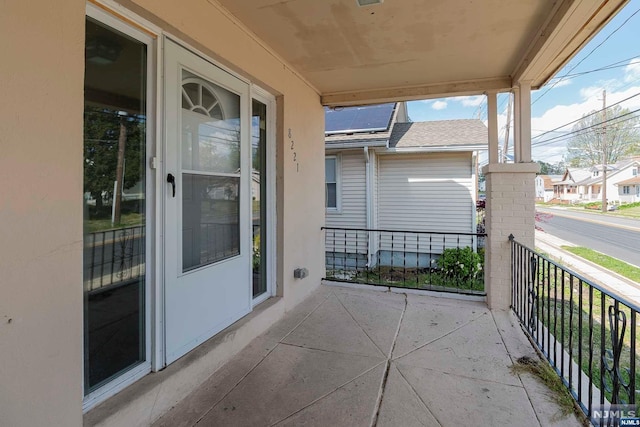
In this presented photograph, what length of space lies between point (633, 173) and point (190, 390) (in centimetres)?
3631

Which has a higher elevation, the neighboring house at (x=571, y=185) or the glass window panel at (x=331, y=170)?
the neighboring house at (x=571, y=185)

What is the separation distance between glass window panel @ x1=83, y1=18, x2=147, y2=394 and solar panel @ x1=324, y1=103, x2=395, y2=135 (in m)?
4.77

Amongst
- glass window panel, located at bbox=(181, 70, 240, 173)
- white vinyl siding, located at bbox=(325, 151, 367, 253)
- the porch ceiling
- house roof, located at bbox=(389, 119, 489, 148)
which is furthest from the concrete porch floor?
house roof, located at bbox=(389, 119, 489, 148)

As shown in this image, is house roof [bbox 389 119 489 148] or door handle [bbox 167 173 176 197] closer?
door handle [bbox 167 173 176 197]

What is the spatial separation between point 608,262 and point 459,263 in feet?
14.4

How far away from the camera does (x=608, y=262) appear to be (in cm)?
731

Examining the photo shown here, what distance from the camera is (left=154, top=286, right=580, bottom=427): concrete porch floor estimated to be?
5.58 feet

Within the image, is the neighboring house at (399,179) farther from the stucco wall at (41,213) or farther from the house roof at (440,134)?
the stucco wall at (41,213)

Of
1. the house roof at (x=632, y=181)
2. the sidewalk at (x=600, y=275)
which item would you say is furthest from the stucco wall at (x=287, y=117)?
the house roof at (x=632, y=181)

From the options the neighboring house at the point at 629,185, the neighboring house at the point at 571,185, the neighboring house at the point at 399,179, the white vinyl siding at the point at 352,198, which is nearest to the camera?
the neighboring house at the point at 399,179

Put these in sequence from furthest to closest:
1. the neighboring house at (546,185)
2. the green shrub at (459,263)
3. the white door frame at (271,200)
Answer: the neighboring house at (546,185), the green shrub at (459,263), the white door frame at (271,200)

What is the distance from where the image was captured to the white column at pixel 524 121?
3.20 meters

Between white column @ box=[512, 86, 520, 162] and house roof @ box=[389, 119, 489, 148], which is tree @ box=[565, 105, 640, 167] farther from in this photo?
white column @ box=[512, 86, 520, 162]

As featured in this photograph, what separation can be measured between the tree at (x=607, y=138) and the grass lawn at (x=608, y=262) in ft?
31.0
